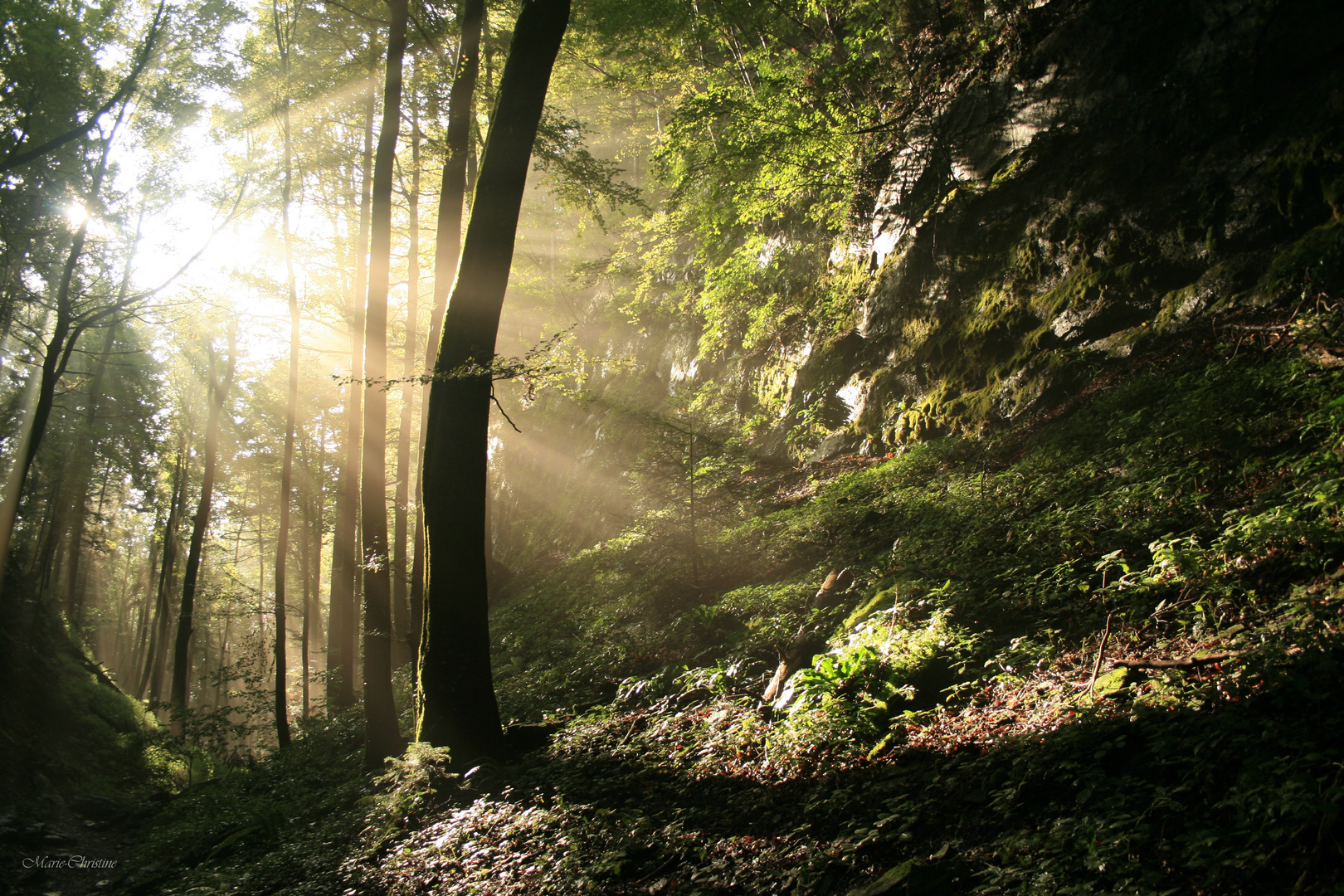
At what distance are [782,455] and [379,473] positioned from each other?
6.75m

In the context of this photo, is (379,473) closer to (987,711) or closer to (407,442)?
(987,711)

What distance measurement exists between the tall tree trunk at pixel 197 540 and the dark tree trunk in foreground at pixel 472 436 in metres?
12.8

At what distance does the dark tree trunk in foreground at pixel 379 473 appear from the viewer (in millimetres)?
8180

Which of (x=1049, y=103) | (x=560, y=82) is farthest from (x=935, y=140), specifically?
(x=560, y=82)

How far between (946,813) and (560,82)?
14.6 meters

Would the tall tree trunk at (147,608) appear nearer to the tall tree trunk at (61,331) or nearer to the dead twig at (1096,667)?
the tall tree trunk at (61,331)

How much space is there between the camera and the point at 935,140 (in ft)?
32.5

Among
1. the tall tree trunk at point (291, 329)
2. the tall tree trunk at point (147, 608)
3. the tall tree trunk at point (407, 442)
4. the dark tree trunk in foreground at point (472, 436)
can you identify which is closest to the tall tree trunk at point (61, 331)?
the tall tree trunk at point (291, 329)

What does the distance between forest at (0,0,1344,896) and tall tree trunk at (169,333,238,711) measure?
0.21m

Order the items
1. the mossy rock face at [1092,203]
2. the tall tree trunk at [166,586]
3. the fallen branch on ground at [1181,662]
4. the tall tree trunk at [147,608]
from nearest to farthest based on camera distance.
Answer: the fallen branch on ground at [1181,662], the mossy rock face at [1092,203], the tall tree trunk at [166,586], the tall tree trunk at [147,608]

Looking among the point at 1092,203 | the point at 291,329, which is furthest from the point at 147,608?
the point at 1092,203

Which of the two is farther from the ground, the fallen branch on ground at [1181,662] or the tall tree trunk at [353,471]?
the tall tree trunk at [353,471]

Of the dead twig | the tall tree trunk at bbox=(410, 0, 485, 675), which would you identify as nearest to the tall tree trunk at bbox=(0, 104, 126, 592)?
the tall tree trunk at bbox=(410, 0, 485, 675)

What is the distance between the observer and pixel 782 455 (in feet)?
37.1
